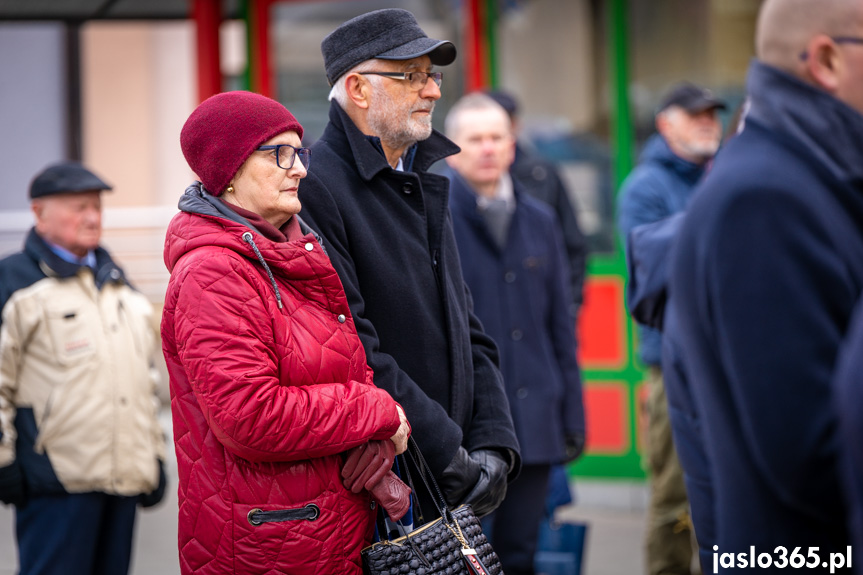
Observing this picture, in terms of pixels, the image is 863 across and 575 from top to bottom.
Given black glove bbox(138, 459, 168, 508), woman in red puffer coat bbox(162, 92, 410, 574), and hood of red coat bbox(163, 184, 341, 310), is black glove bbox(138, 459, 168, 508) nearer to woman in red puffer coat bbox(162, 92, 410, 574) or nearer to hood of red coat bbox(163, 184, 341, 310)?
woman in red puffer coat bbox(162, 92, 410, 574)

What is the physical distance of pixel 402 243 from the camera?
284cm

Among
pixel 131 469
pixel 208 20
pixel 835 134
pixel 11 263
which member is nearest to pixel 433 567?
pixel 835 134

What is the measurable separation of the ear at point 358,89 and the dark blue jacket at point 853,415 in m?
1.53

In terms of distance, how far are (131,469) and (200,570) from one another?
1594 millimetres

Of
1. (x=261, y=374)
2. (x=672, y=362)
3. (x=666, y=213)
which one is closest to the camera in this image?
(x=261, y=374)

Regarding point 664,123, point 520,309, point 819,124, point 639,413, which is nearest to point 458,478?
point 819,124

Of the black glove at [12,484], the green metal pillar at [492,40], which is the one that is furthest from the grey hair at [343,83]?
the green metal pillar at [492,40]

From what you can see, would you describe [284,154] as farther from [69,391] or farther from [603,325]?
[603,325]

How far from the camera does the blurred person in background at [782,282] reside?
1.85 meters

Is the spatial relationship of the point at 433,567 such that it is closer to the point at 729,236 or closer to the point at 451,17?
the point at 729,236

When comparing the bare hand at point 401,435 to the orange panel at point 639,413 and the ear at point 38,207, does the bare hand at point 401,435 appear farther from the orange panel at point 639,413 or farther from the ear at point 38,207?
the orange panel at point 639,413

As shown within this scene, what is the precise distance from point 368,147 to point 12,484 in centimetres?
185

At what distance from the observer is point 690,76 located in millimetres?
6648

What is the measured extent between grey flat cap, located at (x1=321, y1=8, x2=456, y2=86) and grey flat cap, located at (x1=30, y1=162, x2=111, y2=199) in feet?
5.10
